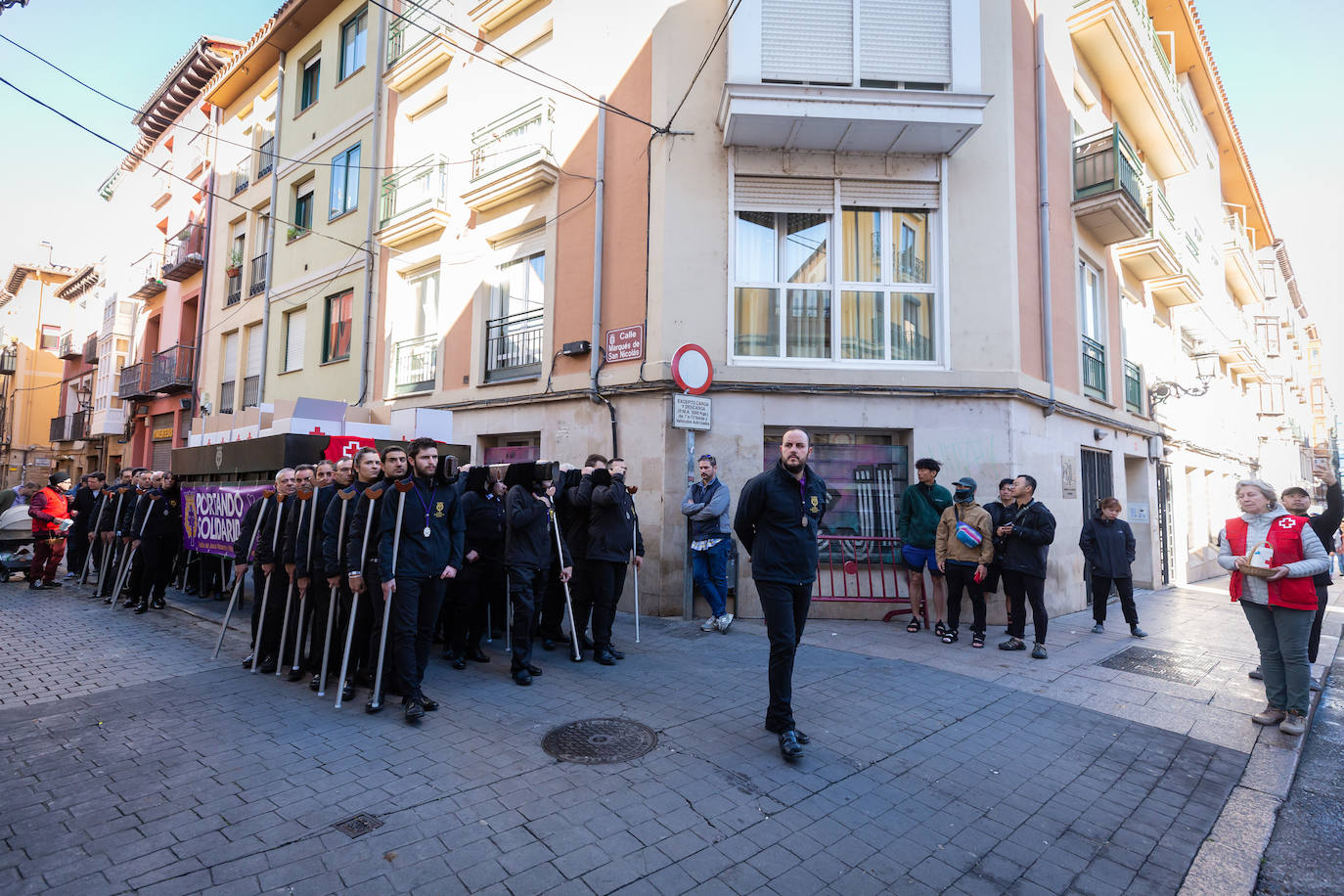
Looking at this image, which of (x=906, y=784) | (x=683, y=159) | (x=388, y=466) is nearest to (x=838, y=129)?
(x=683, y=159)

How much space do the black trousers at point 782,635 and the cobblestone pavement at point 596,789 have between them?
212 mm

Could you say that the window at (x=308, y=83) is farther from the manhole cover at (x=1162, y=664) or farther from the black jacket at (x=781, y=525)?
the manhole cover at (x=1162, y=664)

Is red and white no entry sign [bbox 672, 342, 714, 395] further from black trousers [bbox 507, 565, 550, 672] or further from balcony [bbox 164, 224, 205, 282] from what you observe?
balcony [bbox 164, 224, 205, 282]

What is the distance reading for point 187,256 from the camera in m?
20.3

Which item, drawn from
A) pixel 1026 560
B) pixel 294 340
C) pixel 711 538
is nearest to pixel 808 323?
pixel 711 538

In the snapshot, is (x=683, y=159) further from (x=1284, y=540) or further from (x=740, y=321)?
(x=1284, y=540)

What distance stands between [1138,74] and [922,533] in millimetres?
10695

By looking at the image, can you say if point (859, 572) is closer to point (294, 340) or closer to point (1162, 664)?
point (1162, 664)

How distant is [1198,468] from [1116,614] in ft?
32.9

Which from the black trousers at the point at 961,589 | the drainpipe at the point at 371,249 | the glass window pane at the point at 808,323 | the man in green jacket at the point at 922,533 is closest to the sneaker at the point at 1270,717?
the black trousers at the point at 961,589

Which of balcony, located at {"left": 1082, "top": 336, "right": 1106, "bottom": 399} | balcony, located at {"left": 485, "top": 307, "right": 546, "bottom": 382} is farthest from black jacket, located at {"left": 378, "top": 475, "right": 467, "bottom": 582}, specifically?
balcony, located at {"left": 1082, "top": 336, "right": 1106, "bottom": 399}

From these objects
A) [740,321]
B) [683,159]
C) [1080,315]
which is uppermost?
[683,159]

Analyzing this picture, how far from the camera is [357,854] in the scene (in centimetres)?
291

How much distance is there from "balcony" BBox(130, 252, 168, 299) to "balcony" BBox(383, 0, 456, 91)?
1343 centimetres
